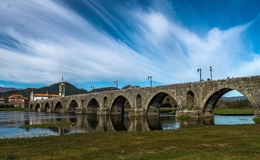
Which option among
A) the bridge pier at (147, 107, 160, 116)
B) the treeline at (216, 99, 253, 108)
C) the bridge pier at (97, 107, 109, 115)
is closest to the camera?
the bridge pier at (147, 107, 160, 116)

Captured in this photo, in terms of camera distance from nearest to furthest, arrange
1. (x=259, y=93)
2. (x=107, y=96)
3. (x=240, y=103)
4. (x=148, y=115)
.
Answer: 1. (x=259, y=93)
2. (x=148, y=115)
3. (x=107, y=96)
4. (x=240, y=103)

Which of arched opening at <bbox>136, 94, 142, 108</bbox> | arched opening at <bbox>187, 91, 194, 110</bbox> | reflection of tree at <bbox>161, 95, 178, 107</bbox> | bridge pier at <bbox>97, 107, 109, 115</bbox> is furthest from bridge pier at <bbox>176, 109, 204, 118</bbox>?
reflection of tree at <bbox>161, 95, 178, 107</bbox>

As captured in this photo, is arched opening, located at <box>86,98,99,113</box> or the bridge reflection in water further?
arched opening, located at <box>86,98,99,113</box>

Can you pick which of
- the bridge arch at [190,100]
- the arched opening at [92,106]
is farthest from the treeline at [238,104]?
the arched opening at [92,106]

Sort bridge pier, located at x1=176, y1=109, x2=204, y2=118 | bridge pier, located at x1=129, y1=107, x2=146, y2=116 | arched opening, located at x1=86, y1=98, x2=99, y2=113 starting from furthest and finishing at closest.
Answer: arched opening, located at x1=86, y1=98, x2=99, y2=113
bridge pier, located at x1=129, y1=107, x2=146, y2=116
bridge pier, located at x1=176, y1=109, x2=204, y2=118

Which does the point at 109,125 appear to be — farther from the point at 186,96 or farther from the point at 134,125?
the point at 186,96

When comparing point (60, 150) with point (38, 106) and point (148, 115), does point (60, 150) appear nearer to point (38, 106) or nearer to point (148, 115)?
point (148, 115)

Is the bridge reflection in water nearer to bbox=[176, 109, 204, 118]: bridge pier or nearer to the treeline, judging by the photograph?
bbox=[176, 109, 204, 118]: bridge pier

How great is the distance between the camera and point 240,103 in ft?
331

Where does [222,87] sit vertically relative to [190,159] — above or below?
above

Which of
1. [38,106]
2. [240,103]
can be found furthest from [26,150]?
[38,106]

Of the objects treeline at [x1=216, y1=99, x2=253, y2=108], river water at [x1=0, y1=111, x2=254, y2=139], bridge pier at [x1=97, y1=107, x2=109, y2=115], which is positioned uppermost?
treeline at [x1=216, y1=99, x2=253, y2=108]

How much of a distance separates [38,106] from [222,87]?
14394cm

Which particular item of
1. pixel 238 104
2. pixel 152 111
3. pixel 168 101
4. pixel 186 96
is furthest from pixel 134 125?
pixel 238 104
